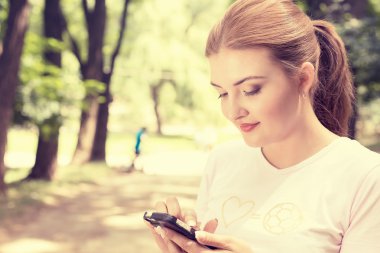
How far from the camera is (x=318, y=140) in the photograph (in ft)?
6.45

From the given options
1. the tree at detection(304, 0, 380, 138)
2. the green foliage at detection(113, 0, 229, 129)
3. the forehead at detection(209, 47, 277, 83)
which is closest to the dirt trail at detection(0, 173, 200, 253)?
the tree at detection(304, 0, 380, 138)

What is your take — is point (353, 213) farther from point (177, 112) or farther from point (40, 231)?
point (177, 112)

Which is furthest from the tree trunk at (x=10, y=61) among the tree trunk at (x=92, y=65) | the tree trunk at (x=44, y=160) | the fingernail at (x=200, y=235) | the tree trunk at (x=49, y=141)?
the fingernail at (x=200, y=235)

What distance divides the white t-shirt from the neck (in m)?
0.05

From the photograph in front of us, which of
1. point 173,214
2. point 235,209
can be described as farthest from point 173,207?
point 235,209

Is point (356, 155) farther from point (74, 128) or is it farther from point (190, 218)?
point (74, 128)

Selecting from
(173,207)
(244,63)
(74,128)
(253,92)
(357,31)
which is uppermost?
(357,31)

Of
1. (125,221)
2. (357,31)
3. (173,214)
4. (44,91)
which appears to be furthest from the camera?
(44,91)

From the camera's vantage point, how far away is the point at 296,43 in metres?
1.93

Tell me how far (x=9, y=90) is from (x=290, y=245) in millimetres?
8728

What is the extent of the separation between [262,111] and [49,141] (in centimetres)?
1150

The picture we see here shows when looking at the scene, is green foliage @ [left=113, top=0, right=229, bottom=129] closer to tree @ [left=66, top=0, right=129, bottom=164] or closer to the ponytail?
tree @ [left=66, top=0, right=129, bottom=164]

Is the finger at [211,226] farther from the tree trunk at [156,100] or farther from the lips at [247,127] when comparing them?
the tree trunk at [156,100]

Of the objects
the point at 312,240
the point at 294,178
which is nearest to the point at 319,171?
the point at 294,178
